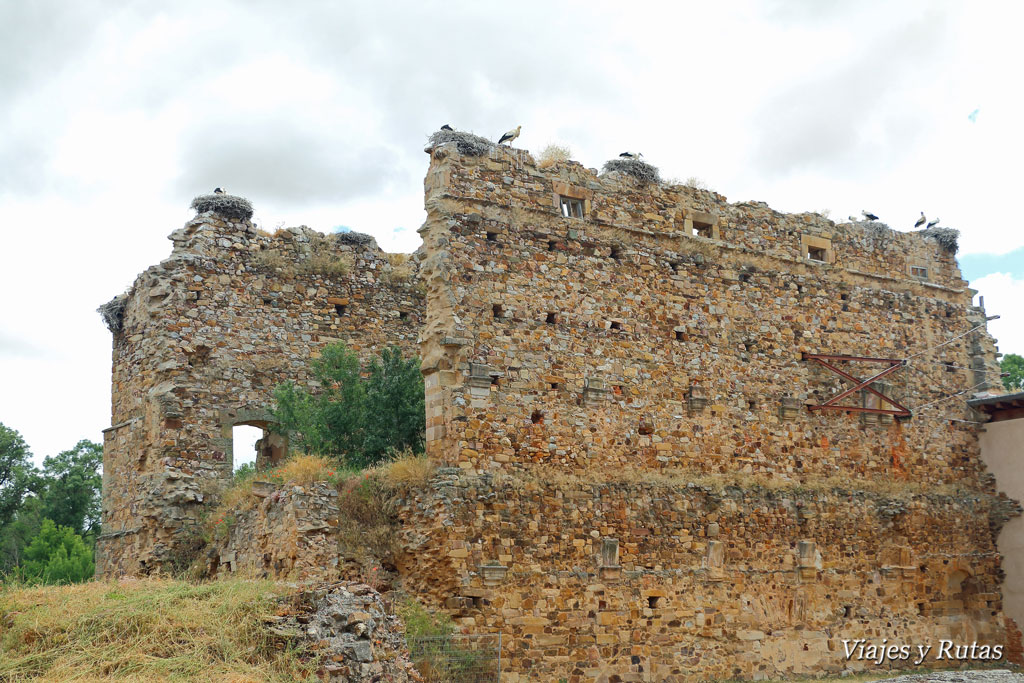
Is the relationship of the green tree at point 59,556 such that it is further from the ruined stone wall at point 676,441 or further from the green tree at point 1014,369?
the green tree at point 1014,369

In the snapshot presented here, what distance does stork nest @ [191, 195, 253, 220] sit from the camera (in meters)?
18.3

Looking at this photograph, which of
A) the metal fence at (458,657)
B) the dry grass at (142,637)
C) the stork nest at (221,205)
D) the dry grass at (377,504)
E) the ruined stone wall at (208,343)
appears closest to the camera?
the dry grass at (142,637)

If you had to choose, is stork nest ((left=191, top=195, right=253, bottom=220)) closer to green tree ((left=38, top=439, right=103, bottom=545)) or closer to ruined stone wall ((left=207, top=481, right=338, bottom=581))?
ruined stone wall ((left=207, top=481, right=338, bottom=581))

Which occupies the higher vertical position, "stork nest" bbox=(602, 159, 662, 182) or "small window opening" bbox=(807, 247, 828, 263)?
"stork nest" bbox=(602, 159, 662, 182)

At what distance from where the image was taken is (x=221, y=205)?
18.3 metres

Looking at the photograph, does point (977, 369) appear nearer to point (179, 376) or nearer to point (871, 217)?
point (871, 217)

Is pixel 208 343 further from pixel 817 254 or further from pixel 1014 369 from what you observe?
pixel 1014 369

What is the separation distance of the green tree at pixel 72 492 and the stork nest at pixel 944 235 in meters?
24.5

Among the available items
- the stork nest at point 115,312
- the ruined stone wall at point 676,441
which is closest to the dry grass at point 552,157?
the ruined stone wall at point 676,441

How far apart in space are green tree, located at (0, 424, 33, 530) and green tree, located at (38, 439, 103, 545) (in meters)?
0.49

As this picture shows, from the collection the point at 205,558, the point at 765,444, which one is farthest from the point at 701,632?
the point at 205,558

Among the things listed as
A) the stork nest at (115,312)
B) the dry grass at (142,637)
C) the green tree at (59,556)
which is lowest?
the dry grass at (142,637)

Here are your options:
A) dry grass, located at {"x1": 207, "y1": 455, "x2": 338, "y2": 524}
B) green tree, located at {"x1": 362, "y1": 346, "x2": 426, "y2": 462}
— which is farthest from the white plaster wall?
dry grass, located at {"x1": 207, "y1": 455, "x2": 338, "y2": 524}

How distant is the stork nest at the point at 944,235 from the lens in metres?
21.0
